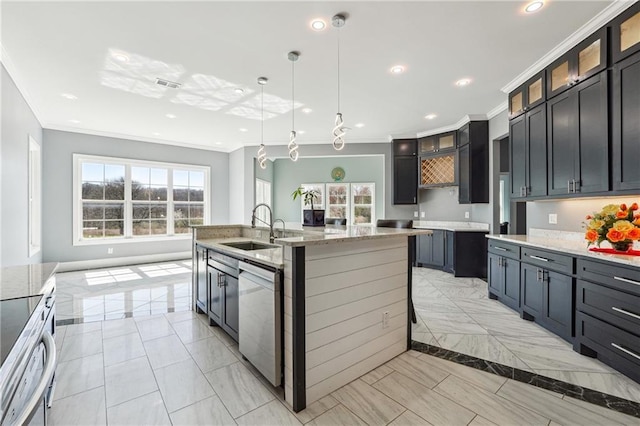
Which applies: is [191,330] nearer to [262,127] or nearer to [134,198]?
[262,127]

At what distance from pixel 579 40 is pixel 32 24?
16.4 feet

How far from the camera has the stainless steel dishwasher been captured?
1.82 m

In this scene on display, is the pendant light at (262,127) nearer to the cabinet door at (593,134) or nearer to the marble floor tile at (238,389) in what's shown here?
the marble floor tile at (238,389)

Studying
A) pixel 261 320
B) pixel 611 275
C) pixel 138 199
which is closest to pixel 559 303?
pixel 611 275

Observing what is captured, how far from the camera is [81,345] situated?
258cm

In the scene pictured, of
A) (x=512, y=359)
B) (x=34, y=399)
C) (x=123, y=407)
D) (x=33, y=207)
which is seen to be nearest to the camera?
(x=34, y=399)

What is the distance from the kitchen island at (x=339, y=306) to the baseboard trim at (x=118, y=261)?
5040mm

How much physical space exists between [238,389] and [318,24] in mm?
2971

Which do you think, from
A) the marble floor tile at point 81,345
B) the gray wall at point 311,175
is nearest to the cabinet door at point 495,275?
the marble floor tile at point 81,345

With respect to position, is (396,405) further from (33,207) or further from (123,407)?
(33,207)

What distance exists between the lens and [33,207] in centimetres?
479

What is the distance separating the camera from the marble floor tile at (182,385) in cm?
183

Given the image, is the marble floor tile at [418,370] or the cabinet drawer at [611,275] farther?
the marble floor tile at [418,370]

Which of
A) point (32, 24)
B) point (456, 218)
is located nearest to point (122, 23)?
point (32, 24)
